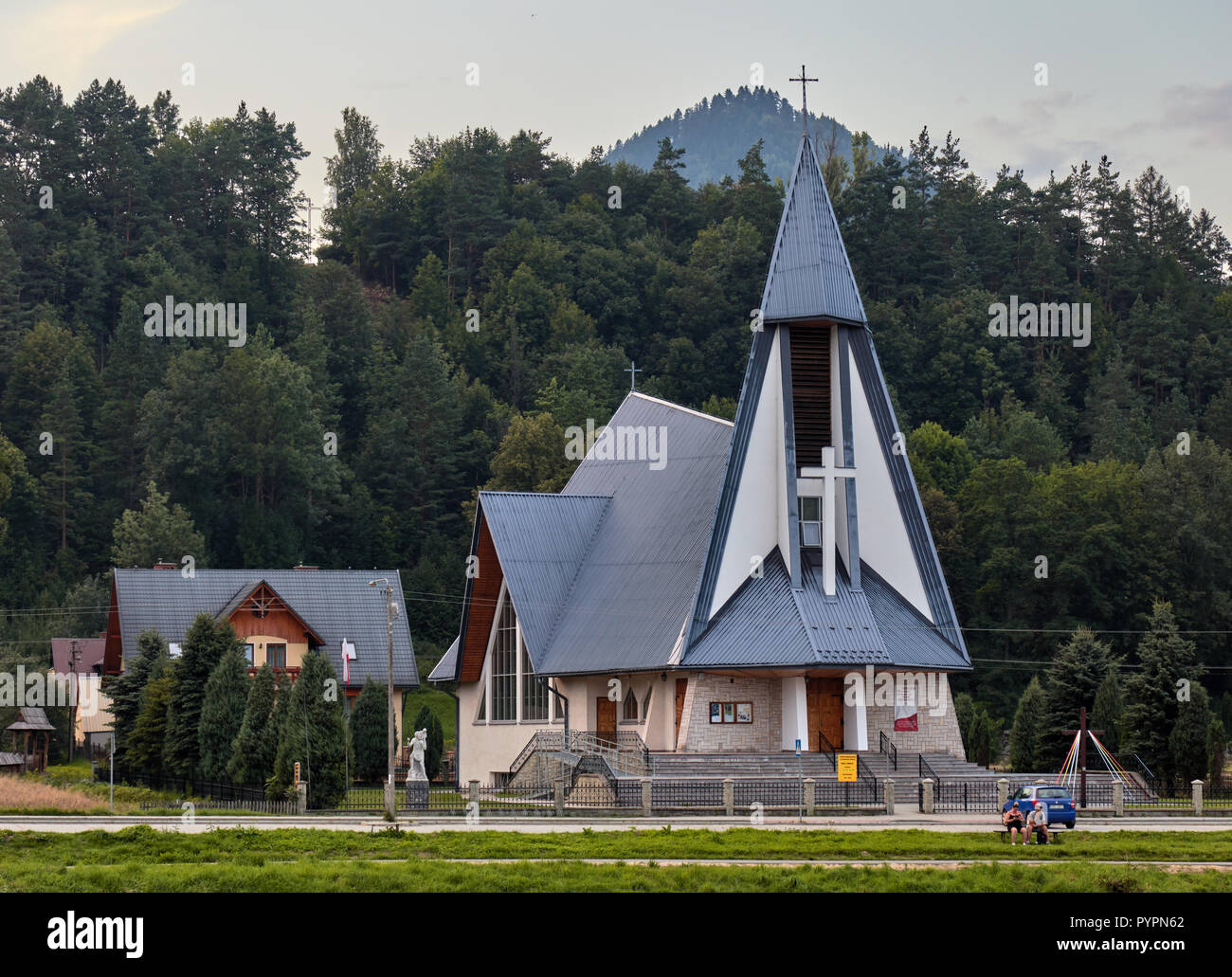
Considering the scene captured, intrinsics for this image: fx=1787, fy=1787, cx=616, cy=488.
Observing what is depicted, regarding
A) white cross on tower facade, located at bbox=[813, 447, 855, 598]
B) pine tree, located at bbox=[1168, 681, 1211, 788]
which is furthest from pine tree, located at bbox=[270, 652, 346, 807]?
pine tree, located at bbox=[1168, 681, 1211, 788]

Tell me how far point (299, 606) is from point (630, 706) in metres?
23.3

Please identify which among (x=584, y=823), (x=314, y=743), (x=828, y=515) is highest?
(x=828, y=515)

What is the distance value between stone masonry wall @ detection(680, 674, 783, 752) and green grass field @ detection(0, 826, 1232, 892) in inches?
666

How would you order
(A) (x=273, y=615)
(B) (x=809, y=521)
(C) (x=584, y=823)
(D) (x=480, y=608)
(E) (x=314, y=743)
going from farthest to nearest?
1. (A) (x=273, y=615)
2. (D) (x=480, y=608)
3. (B) (x=809, y=521)
4. (E) (x=314, y=743)
5. (C) (x=584, y=823)

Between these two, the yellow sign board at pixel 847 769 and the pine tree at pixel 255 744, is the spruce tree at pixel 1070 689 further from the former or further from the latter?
the pine tree at pixel 255 744

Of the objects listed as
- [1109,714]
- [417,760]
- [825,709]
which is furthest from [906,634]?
[417,760]

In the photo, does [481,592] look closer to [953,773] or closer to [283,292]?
[953,773]

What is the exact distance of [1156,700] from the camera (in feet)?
184

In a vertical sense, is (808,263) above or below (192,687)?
above

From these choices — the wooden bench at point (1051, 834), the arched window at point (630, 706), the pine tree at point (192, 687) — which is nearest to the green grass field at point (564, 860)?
the wooden bench at point (1051, 834)

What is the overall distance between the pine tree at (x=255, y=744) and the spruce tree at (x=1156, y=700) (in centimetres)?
2680

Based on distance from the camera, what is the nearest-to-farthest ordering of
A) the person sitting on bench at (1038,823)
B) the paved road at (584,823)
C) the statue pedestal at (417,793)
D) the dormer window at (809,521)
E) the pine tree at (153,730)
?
the person sitting on bench at (1038,823) < the paved road at (584,823) < the statue pedestal at (417,793) < the dormer window at (809,521) < the pine tree at (153,730)

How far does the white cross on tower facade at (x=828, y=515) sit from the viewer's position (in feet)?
170

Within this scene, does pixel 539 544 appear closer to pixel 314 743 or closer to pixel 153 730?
pixel 153 730
